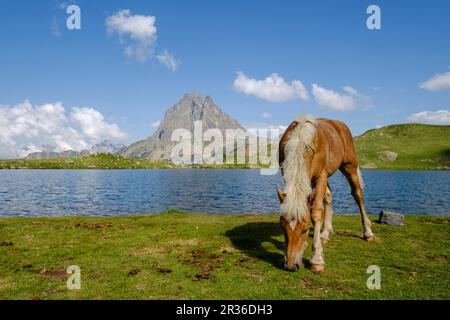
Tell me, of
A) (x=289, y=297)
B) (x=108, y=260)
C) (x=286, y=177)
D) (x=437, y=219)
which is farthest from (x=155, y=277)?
(x=437, y=219)

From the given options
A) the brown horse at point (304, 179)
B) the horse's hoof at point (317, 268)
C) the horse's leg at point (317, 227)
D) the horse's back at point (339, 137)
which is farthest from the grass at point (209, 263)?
the horse's back at point (339, 137)

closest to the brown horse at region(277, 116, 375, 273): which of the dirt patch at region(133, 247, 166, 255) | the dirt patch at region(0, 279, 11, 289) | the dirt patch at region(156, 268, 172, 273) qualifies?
the dirt patch at region(156, 268, 172, 273)

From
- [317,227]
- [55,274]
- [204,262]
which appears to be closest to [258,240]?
[204,262]

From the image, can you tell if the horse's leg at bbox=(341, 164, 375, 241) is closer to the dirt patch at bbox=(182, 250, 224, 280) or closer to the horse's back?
the horse's back

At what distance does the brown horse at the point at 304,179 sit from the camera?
10305 millimetres

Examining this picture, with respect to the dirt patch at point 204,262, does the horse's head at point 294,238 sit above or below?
above

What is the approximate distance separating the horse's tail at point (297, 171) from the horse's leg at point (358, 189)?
18.4 ft

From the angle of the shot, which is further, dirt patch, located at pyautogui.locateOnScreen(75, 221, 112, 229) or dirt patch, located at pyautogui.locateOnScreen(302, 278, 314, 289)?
dirt patch, located at pyautogui.locateOnScreen(75, 221, 112, 229)

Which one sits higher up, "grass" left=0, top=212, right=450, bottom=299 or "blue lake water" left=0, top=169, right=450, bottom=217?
"grass" left=0, top=212, right=450, bottom=299

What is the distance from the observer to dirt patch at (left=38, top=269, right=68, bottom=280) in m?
10.9

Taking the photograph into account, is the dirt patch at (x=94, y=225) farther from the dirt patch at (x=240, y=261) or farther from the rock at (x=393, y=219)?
the rock at (x=393, y=219)

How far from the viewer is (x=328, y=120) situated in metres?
15.8

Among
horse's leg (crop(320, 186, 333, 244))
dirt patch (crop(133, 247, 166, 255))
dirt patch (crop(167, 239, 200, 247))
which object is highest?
horse's leg (crop(320, 186, 333, 244))
